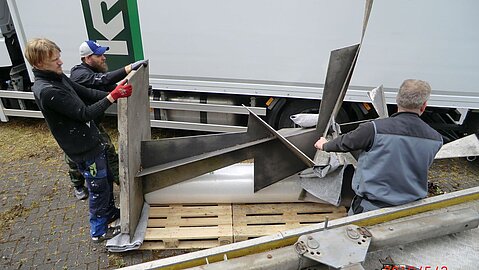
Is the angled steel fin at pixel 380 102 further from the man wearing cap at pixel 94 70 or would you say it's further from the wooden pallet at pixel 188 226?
the man wearing cap at pixel 94 70

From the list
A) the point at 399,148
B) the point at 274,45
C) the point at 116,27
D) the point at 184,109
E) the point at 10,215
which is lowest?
the point at 10,215

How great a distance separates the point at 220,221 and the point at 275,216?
0.54 m

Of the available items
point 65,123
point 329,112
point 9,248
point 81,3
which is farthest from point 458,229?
point 81,3

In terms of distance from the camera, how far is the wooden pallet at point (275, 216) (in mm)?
3014

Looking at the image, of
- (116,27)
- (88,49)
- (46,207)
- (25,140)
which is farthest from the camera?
(25,140)

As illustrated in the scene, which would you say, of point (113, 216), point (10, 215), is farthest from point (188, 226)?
point (10, 215)

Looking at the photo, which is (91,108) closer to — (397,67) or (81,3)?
(81,3)

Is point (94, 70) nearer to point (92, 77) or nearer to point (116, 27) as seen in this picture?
point (92, 77)

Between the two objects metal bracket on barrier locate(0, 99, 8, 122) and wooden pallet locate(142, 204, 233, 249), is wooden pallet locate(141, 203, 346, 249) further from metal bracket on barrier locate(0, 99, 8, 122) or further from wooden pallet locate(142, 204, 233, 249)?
metal bracket on barrier locate(0, 99, 8, 122)

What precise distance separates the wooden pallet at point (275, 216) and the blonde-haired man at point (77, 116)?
1181 millimetres

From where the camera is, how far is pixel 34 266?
9.41 ft

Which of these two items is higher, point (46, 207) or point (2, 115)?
point (2, 115)

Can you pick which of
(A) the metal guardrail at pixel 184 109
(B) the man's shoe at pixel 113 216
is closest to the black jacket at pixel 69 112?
(B) the man's shoe at pixel 113 216

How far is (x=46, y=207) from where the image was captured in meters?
3.56
